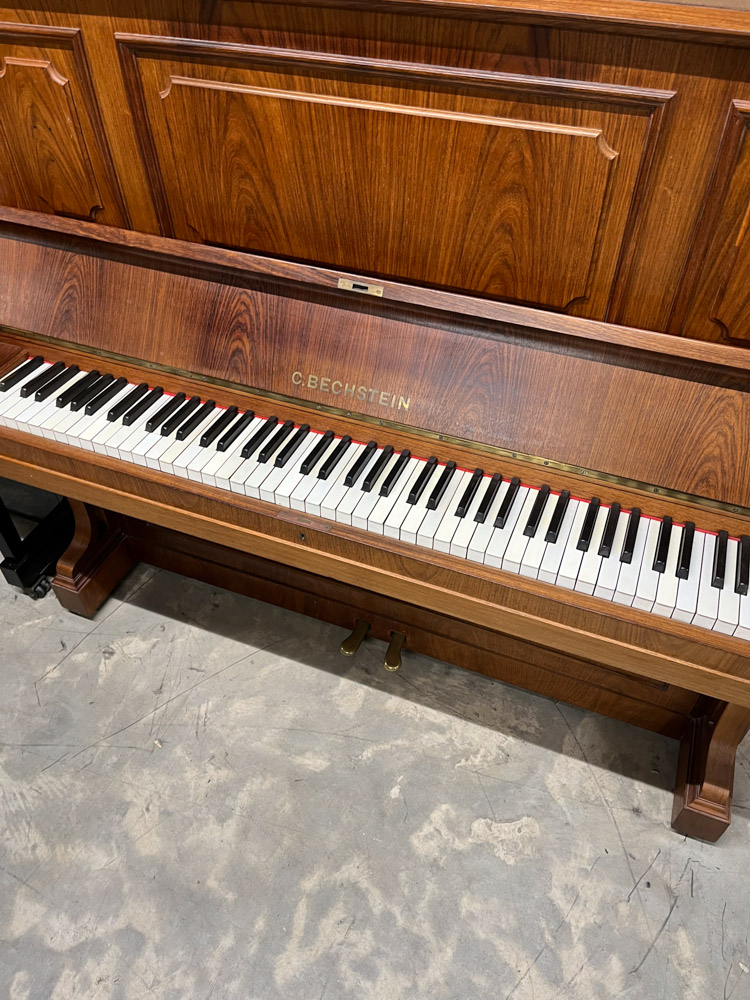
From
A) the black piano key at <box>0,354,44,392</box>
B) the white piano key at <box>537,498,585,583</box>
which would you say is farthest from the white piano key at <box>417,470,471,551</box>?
the black piano key at <box>0,354,44,392</box>

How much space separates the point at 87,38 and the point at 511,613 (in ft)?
4.94

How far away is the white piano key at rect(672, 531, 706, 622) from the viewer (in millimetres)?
1237

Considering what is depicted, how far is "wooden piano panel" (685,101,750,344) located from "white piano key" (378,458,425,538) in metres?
0.66

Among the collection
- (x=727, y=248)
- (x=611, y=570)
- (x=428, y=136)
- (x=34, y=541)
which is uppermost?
(x=428, y=136)

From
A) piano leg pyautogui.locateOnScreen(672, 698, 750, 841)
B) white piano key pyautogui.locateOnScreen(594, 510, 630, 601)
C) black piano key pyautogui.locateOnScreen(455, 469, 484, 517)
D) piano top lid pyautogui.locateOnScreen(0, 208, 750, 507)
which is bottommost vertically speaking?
piano leg pyautogui.locateOnScreen(672, 698, 750, 841)

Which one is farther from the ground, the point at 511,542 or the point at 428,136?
the point at 428,136

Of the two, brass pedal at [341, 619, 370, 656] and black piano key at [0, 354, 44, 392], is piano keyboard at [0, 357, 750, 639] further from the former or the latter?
brass pedal at [341, 619, 370, 656]

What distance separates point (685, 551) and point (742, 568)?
0.10m

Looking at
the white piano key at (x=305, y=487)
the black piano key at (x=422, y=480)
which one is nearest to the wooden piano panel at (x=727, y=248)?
the black piano key at (x=422, y=480)

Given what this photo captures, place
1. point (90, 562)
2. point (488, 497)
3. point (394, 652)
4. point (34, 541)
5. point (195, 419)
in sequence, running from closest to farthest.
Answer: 1. point (488, 497)
2. point (195, 419)
3. point (394, 652)
4. point (90, 562)
5. point (34, 541)

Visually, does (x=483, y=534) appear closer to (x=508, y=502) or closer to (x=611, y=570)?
(x=508, y=502)

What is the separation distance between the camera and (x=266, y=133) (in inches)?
55.2

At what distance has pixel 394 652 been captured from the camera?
6.71ft

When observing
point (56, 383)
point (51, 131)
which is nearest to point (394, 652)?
point (56, 383)
